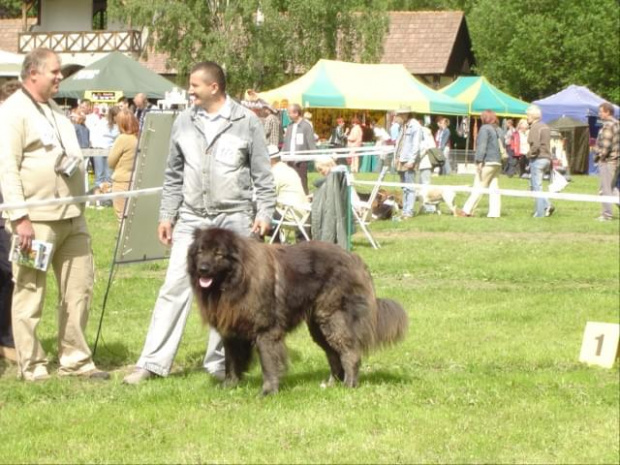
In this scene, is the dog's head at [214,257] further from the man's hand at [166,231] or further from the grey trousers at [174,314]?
the man's hand at [166,231]

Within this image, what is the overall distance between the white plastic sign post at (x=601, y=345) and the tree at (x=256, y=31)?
119 ft

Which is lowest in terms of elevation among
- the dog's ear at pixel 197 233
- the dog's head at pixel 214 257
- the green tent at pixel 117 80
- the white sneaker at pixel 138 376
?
the white sneaker at pixel 138 376

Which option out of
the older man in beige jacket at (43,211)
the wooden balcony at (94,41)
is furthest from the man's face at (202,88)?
the wooden balcony at (94,41)

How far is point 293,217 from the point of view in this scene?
14.7 metres

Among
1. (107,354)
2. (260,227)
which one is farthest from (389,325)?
(107,354)

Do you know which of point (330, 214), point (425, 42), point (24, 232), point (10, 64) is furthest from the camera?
point (425, 42)

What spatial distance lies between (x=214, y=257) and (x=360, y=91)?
27.1 meters

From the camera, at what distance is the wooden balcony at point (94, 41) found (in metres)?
47.7

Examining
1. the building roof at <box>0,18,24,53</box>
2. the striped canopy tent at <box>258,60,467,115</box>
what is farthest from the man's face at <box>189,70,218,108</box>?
the building roof at <box>0,18,24,53</box>

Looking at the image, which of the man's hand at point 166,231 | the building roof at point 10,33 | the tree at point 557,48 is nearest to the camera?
the man's hand at point 166,231

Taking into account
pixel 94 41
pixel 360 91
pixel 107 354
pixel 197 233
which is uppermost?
pixel 94 41

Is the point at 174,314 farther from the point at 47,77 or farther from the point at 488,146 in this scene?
the point at 488,146

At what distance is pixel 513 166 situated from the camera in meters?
36.9

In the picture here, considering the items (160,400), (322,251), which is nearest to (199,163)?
(322,251)
